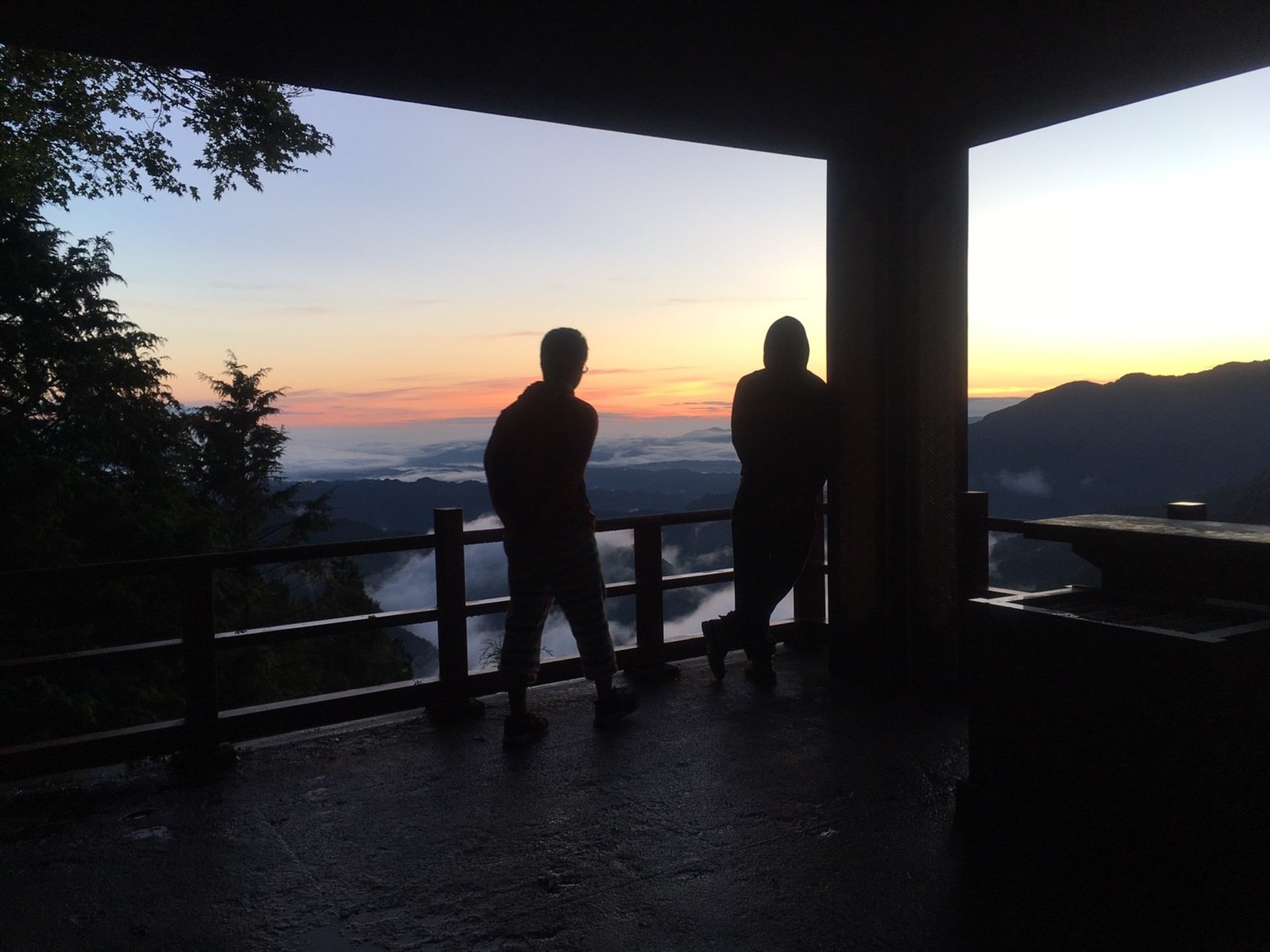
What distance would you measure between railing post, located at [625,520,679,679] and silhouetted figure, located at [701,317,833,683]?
2.29ft

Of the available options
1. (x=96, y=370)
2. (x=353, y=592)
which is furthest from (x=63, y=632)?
(x=353, y=592)

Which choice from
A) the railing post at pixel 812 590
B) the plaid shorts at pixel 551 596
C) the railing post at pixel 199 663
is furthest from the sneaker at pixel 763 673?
the railing post at pixel 199 663

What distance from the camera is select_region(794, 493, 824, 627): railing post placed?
625 cm

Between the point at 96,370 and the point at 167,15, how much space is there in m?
19.3

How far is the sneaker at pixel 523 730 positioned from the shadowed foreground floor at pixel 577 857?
9 cm

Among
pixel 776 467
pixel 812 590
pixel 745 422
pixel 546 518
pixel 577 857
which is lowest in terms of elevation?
pixel 577 857

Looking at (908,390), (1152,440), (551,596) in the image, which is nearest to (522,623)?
(551,596)

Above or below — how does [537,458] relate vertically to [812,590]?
above

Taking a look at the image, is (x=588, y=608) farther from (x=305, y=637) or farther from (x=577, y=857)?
(x=305, y=637)

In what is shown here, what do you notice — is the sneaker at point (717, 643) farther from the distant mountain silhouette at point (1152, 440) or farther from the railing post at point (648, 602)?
the distant mountain silhouette at point (1152, 440)

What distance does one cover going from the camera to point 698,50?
397cm

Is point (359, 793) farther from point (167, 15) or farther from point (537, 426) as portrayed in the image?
point (167, 15)

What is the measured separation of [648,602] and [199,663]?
2760 mm

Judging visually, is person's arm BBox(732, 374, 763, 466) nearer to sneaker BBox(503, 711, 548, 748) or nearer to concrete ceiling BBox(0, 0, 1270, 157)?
concrete ceiling BBox(0, 0, 1270, 157)
